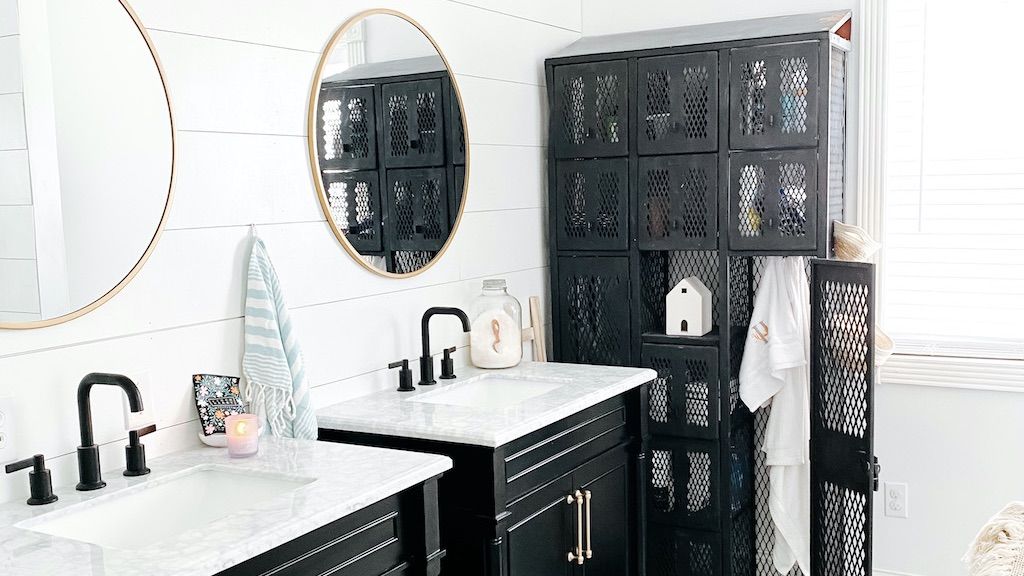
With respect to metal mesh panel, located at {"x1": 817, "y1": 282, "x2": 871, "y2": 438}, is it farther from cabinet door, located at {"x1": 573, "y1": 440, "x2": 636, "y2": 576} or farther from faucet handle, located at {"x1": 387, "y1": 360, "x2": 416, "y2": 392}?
faucet handle, located at {"x1": 387, "y1": 360, "x2": 416, "y2": 392}

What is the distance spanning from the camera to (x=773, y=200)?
319cm

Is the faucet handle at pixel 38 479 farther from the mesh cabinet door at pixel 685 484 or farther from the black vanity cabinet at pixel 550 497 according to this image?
the mesh cabinet door at pixel 685 484

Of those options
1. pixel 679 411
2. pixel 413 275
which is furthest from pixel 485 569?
pixel 679 411

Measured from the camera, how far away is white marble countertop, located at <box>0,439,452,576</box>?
1.56 metres

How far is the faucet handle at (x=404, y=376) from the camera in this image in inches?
110

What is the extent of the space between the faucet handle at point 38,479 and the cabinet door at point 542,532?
102 cm

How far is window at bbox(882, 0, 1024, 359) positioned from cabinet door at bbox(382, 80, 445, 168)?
5.01 ft

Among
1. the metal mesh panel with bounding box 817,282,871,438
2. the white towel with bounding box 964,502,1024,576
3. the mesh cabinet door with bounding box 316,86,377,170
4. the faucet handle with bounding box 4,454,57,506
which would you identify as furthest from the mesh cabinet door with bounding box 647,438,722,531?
the faucet handle with bounding box 4,454,57,506

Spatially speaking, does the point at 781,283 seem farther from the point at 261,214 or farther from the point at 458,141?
the point at 261,214

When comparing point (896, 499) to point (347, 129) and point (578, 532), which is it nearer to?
point (578, 532)

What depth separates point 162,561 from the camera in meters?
1.56

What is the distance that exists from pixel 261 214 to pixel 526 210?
4.19 ft

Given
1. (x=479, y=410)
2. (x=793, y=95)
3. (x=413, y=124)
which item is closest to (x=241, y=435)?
(x=479, y=410)

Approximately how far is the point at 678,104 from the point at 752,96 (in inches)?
9.6
